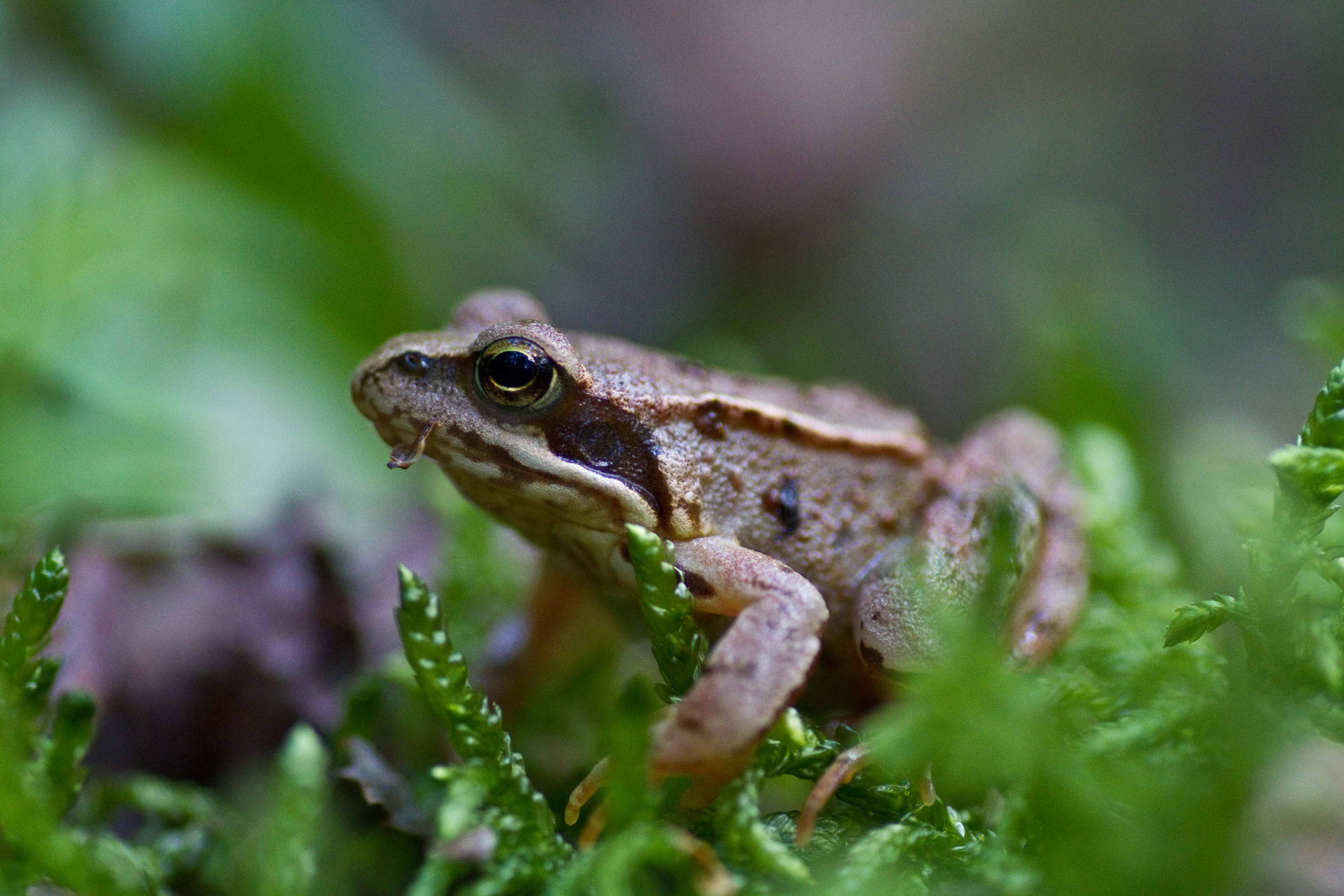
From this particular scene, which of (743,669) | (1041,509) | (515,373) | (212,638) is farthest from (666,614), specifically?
(212,638)

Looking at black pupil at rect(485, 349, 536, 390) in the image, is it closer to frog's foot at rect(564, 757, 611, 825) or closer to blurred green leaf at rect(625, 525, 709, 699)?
blurred green leaf at rect(625, 525, 709, 699)

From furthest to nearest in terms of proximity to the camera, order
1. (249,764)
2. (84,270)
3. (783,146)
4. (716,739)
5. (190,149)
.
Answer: (783,146)
(190,149)
(84,270)
(249,764)
(716,739)

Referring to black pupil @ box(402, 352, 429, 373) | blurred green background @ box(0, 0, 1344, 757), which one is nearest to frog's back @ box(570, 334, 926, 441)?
black pupil @ box(402, 352, 429, 373)

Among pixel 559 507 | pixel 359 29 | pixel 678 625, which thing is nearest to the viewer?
pixel 678 625

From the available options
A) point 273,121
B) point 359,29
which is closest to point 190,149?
point 273,121

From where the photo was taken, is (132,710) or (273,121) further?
(273,121)

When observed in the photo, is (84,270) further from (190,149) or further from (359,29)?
(359,29)

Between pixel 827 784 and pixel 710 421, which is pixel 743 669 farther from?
pixel 710 421

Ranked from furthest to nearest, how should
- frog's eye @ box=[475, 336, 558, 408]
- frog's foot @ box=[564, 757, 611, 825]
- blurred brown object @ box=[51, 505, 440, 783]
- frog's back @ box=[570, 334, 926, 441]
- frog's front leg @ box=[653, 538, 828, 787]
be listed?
blurred brown object @ box=[51, 505, 440, 783], frog's back @ box=[570, 334, 926, 441], frog's eye @ box=[475, 336, 558, 408], frog's foot @ box=[564, 757, 611, 825], frog's front leg @ box=[653, 538, 828, 787]

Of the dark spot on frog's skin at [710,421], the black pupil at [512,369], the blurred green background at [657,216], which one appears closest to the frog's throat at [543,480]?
the black pupil at [512,369]
